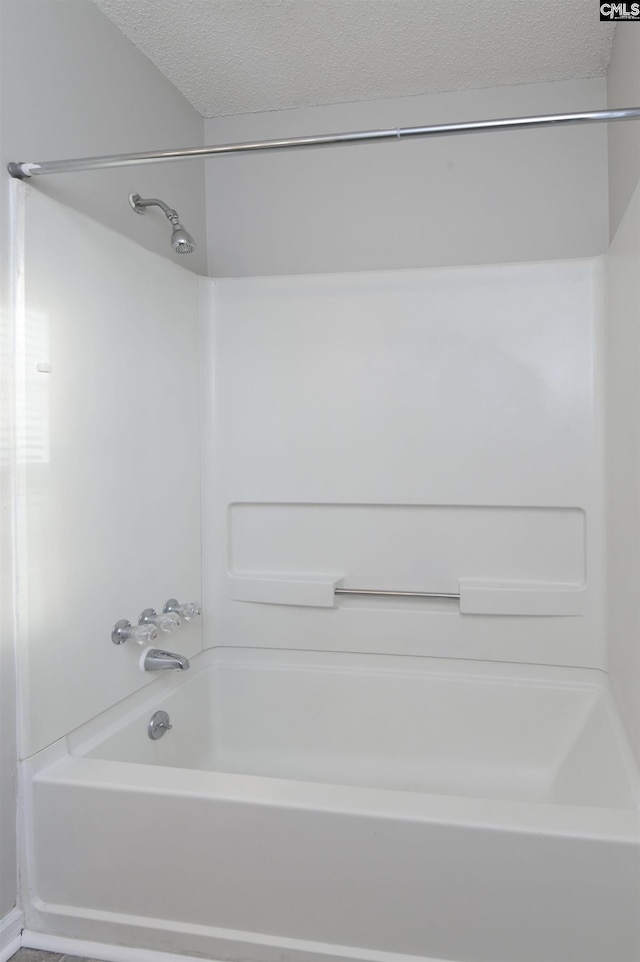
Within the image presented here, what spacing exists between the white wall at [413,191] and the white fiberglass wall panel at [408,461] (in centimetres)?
23

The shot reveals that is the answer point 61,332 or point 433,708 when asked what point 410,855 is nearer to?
point 433,708

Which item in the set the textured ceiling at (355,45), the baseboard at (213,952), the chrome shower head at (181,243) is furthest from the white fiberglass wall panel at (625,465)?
the chrome shower head at (181,243)

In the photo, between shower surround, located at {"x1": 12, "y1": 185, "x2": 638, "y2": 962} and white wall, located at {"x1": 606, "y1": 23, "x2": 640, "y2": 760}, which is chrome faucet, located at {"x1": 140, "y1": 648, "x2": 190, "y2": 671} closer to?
shower surround, located at {"x1": 12, "y1": 185, "x2": 638, "y2": 962}

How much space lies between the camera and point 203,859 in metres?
1.46

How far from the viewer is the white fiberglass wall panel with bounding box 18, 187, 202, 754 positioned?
60.6 inches

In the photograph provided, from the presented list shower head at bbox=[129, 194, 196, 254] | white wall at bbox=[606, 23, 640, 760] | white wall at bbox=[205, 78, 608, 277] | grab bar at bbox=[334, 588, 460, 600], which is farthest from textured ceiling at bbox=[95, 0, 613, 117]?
grab bar at bbox=[334, 588, 460, 600]

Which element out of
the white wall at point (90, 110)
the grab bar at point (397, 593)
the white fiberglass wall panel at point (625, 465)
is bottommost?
the grab bar at point (397, 593)

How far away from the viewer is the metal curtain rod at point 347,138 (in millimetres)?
1322

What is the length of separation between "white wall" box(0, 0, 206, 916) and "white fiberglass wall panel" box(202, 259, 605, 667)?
47cm

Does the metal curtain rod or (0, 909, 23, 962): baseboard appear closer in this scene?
the metal curtain rod

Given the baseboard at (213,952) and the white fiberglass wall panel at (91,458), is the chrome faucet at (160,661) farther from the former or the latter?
the baseboard at (213,952)

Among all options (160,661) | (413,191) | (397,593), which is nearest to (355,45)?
(413,191)

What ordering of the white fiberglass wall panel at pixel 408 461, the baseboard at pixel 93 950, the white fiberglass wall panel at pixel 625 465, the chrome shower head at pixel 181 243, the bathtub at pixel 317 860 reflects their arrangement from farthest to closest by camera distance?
the white fiberglass wall panel at pixel 408 461, the chrome shower head at pixel 181 243, the white fiberglass wall panel at pixel 625 465, the baseboard at pixel 93 950, the bathtub at pixel 317 860

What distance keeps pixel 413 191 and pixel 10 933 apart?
2447 millimetres
